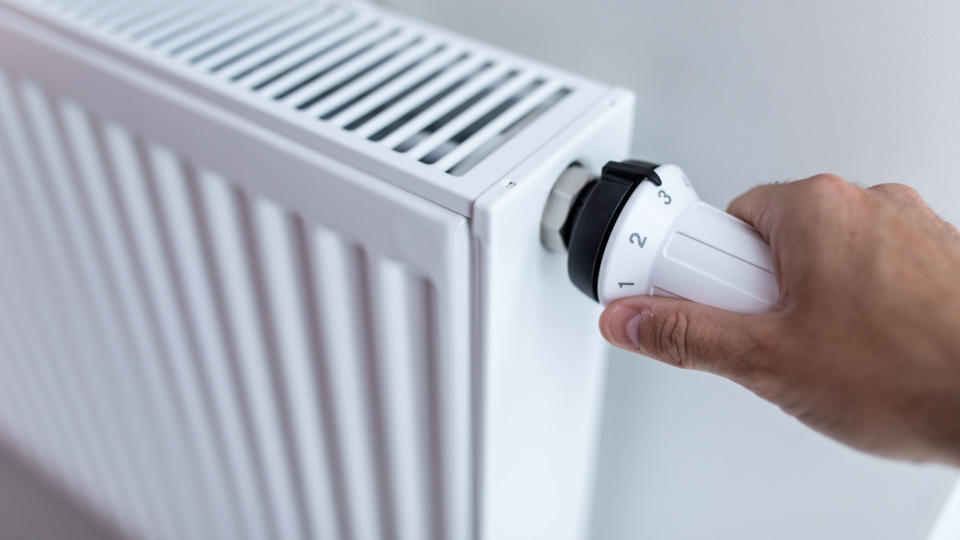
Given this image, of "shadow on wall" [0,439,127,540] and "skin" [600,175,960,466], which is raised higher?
"skin" [600,175,960,466]

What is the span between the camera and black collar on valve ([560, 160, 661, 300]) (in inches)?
11.3

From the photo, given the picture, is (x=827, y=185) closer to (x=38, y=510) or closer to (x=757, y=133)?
(x=757, y=133)

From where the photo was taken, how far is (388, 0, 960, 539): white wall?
1.01 ft

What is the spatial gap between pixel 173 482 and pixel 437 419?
0.32 metres

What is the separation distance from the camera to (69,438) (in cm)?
66

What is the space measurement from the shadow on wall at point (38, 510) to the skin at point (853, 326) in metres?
0.66

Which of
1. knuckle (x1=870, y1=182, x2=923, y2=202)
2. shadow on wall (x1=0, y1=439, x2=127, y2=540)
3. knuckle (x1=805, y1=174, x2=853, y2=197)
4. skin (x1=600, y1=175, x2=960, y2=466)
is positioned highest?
knuckle (x1=805, y1=174, x2=853, y2=197)

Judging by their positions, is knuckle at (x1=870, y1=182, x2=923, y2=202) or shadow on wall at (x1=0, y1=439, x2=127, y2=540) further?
shadow on wall at (x1=0, y1=439, x2=127, y2=540)

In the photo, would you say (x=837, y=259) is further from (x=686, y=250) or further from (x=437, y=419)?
(x=437, y=419)

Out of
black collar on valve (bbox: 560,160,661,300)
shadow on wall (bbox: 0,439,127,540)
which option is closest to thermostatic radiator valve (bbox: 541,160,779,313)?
A: black collar on valve (bbox: 560,160,661,300)

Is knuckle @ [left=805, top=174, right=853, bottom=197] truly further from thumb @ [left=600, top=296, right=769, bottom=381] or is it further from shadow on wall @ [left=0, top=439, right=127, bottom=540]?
shadow on wall @ [left=0, top=439, right=127, bottom=540]

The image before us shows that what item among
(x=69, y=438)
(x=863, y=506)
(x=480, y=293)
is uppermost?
(x=480, y=293)

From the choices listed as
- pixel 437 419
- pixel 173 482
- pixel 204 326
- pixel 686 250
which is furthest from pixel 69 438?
pixel 686 250

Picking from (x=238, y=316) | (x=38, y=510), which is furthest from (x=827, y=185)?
(x=38, y=510)
